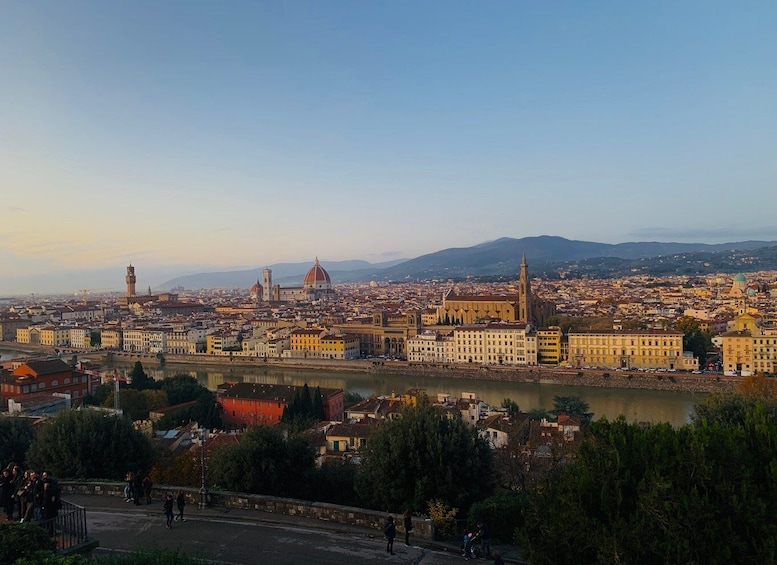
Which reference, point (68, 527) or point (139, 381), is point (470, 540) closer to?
point (68, 527)

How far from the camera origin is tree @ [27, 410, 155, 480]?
589 cm

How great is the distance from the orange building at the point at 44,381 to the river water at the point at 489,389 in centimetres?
646

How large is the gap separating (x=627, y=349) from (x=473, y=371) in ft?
18.0

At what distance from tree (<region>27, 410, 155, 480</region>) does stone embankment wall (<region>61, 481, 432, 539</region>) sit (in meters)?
0.83

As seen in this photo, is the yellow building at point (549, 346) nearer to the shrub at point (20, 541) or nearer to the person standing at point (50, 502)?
the person standing at point (50, 502)

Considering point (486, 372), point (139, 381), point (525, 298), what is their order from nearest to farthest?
point (139, 381), point (486, 372), point (525, 298)

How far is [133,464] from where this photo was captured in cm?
625

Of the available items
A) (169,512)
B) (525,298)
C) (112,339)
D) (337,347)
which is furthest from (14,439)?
(112,339)

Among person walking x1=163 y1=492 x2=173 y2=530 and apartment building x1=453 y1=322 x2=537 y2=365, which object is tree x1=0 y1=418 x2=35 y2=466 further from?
apartment building x1=453 y1=322 x2=537 y2=365

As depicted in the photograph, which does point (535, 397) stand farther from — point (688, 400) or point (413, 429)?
point (413, 429)

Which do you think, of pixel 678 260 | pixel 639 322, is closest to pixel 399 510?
pixel 639 322

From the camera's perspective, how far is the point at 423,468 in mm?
5117

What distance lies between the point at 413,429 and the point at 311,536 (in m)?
1.40


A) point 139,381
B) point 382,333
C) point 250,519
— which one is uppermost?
point 250,519
